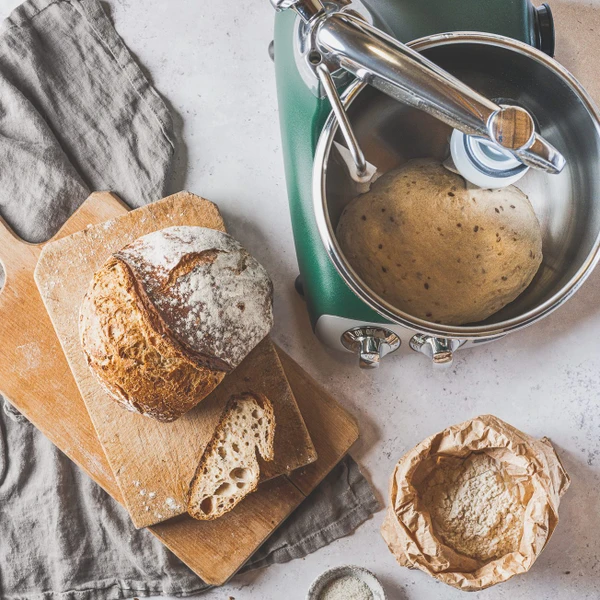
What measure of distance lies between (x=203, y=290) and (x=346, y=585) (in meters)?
0.50

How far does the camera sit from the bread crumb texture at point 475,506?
977 millimetres

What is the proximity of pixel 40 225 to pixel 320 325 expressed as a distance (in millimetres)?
477

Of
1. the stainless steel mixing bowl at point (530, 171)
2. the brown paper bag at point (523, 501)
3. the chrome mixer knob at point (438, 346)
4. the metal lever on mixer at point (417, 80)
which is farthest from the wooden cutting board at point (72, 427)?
the metal lever on mixer at point (417, 80)

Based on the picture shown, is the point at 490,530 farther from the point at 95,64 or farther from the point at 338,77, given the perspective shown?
the point at 95,64

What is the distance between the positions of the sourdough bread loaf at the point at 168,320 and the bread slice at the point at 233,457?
75 millimetres

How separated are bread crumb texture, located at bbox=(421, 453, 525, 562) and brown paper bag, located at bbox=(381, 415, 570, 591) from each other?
0.02m

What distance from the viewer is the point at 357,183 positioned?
81 cm

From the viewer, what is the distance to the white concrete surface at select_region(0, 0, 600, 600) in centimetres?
105

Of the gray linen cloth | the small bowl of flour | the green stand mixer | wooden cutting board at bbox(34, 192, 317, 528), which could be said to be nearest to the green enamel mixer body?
the green stand mixer

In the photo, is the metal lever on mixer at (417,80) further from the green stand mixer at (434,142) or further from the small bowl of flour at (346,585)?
the small bowl of flour at (346,585)

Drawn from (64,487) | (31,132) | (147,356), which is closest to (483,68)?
(147,356)

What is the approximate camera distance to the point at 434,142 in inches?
32.9

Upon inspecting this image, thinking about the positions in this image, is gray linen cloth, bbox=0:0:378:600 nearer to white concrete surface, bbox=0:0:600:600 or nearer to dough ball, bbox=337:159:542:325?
white concrete surface, bbox=0:0:600:600

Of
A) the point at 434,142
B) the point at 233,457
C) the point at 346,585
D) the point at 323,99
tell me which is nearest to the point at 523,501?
the point at 346,585
